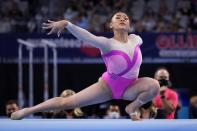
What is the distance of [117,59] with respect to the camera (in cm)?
616

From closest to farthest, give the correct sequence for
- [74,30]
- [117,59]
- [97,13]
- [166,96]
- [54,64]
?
[74,30] < [117,59] < [166,96] < [54,64] < [97,13]

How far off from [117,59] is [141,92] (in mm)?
438

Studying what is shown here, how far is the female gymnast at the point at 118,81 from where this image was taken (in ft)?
20.2

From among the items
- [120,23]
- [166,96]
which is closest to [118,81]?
[120,23]

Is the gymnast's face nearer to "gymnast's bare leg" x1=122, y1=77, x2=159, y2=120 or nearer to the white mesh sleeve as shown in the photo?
the white mesh sleeve

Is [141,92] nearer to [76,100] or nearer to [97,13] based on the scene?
[76,100]

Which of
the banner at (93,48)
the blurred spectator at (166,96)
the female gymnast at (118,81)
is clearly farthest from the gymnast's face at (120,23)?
the banner at (93,48)

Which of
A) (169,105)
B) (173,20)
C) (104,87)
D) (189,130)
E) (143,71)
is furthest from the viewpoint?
(173,20)

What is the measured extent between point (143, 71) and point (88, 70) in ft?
3.76

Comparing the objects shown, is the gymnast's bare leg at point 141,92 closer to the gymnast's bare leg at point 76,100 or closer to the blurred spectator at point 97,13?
the gymnast's bare leg at point 76,100

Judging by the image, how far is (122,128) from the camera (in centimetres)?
573

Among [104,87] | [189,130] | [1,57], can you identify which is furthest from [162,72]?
[1,57]

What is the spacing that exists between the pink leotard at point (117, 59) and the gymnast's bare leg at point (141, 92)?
0.07 m

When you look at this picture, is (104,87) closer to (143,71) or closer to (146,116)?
(146,116)
